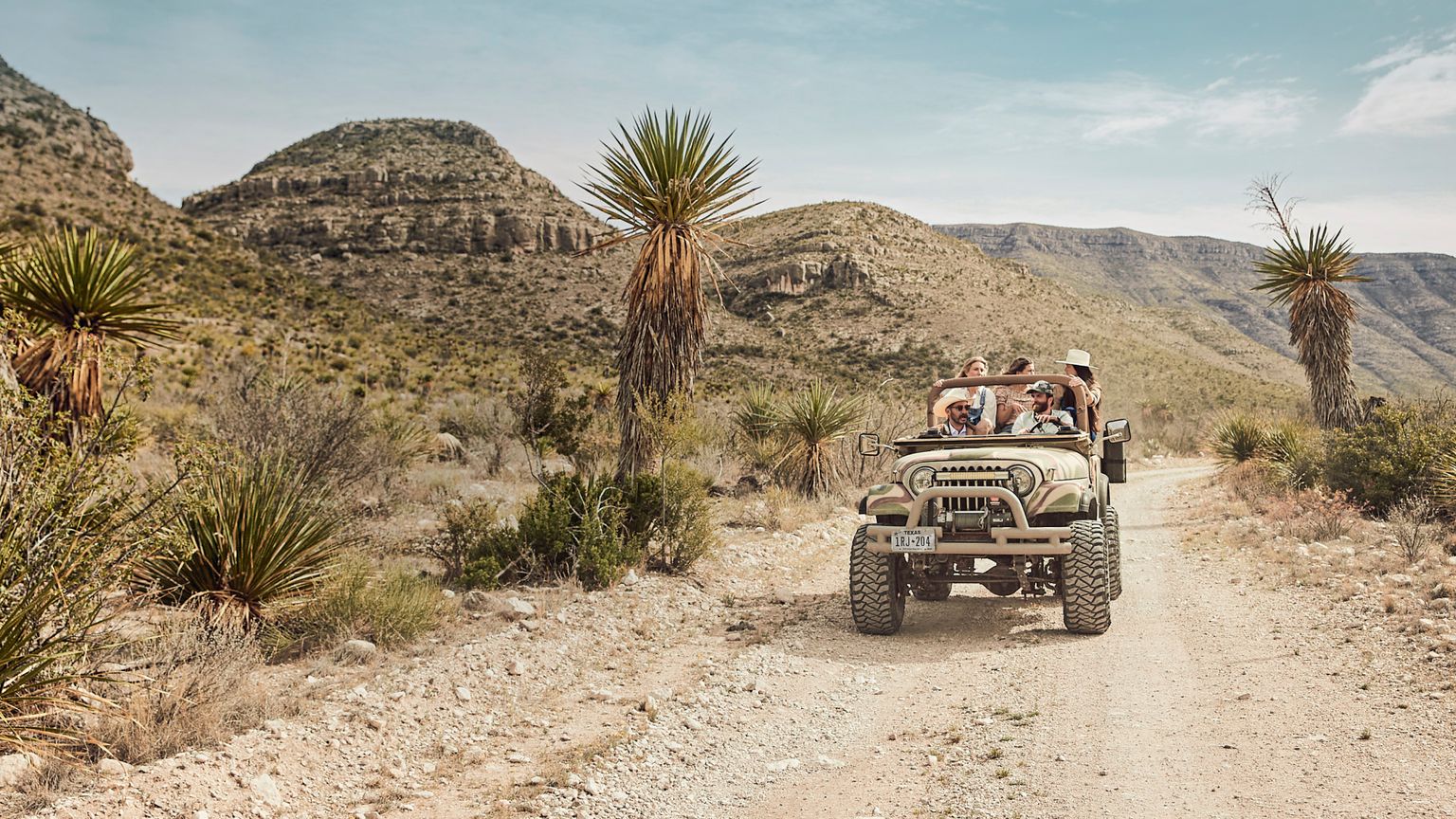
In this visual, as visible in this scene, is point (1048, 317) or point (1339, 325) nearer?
point (1339, 325)

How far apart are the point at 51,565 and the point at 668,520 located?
254 inches

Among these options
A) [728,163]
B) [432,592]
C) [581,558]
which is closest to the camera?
[432,592]

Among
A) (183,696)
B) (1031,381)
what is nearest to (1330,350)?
(1031,381)

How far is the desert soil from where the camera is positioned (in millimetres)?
4441

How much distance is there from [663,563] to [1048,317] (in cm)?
5410

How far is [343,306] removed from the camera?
4431 cm

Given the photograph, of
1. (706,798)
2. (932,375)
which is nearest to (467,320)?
(932,375)

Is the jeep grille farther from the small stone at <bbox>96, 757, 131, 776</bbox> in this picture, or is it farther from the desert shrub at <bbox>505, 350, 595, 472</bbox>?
the desert shrub at <bbox>505, 350, 595, 472</bbox>

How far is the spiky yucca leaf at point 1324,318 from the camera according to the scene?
1911 cm

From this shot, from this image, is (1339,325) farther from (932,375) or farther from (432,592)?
(932,375)

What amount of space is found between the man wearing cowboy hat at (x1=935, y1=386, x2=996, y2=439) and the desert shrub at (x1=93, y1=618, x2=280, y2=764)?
243 inches

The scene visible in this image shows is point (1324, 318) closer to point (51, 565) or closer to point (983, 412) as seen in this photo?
point (983, 412)

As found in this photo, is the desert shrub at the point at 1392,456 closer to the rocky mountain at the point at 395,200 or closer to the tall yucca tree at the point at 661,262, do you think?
the tall yucca tree at the point at 661,262

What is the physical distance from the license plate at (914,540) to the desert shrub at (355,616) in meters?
3.93
